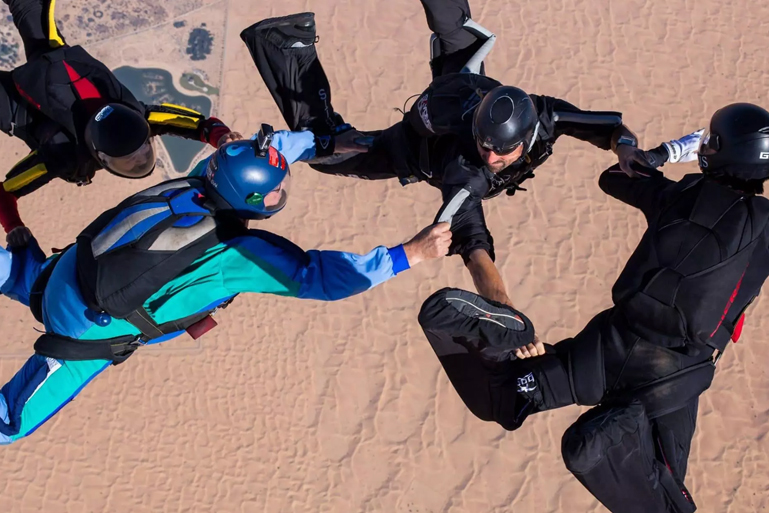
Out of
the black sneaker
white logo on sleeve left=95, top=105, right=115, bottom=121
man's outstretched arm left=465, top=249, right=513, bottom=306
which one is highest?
the black sneaker

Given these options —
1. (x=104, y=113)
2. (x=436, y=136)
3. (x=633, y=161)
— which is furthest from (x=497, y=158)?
(x=104, y=113)

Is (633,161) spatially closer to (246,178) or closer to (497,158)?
(497,158)

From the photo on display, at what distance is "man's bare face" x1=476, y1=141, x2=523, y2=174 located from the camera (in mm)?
3922

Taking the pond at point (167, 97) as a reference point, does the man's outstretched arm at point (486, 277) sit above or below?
above

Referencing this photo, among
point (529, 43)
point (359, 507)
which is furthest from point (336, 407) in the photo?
point (529, 43)

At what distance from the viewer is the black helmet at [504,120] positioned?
3.77 m

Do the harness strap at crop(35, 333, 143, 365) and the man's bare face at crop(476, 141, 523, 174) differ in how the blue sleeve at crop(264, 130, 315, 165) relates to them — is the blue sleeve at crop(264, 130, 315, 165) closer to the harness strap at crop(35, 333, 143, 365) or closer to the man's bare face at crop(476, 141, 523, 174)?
the man's bare face at crop(476, 141, 523, 174)

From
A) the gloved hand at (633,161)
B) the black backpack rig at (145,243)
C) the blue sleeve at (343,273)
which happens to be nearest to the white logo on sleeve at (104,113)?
the black backpack rig at (145,243)

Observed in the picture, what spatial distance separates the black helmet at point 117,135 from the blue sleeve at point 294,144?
0.81m

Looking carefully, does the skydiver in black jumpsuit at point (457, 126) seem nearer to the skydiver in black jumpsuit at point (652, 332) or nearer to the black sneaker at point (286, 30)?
the black sneaker at point (286, 30)

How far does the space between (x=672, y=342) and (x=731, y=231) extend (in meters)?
0.69

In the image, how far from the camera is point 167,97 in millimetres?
8062

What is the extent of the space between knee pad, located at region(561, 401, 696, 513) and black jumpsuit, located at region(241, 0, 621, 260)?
114cm

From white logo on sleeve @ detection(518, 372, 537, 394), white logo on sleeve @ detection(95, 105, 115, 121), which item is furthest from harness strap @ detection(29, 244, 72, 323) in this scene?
white logo on sleeve @ detection(518, 372, 537, 394)
